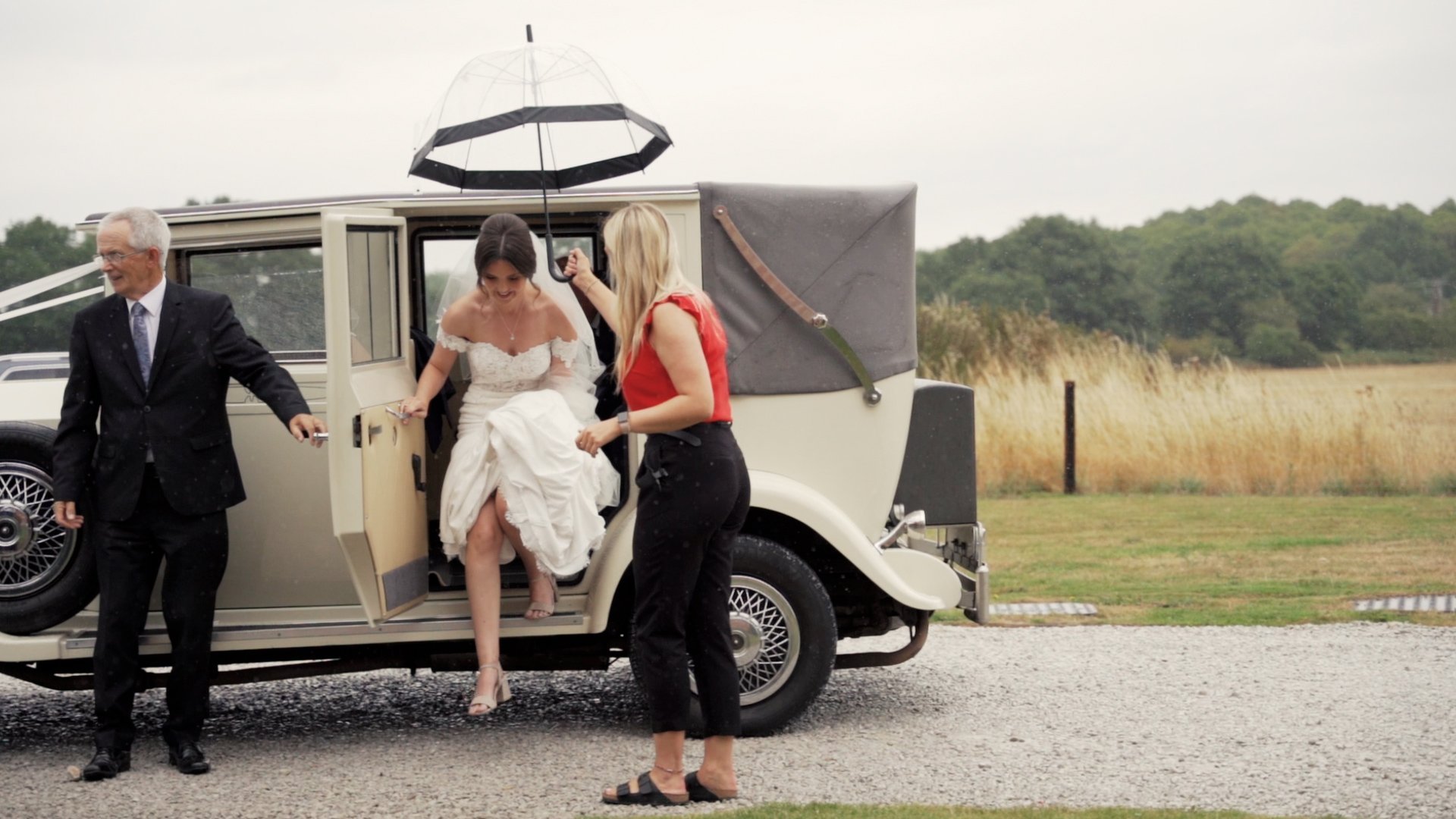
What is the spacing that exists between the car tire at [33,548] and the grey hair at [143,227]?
847 mm

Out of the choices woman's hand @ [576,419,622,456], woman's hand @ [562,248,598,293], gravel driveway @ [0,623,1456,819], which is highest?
woman's hand @ [562,248,598,293]

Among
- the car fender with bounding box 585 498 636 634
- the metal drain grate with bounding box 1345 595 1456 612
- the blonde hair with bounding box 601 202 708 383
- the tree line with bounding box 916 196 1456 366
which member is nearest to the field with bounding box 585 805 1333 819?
the car fender with bounding box 585 498 636 634

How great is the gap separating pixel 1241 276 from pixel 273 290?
36.3m

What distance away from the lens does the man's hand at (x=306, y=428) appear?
570 centimetres

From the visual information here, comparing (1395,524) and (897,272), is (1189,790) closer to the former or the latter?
(897,272)

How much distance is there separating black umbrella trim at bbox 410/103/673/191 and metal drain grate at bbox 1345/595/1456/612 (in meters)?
4.75

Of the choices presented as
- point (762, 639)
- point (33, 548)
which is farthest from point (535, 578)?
point (33, 548)

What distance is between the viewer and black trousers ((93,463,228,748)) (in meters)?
5.92

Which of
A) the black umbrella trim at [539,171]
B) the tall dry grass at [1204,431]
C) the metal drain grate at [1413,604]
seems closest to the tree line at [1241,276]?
the tall dry grass at [1204,431]

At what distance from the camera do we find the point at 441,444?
709 cm

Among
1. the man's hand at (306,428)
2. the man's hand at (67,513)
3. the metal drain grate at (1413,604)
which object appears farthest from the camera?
the metal drain grate at (1413,604)

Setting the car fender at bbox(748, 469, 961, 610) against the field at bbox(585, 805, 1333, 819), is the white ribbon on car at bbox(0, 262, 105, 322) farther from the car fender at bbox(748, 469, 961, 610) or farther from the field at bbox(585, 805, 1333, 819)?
the field at bbox(585, 805, 1333, 819)

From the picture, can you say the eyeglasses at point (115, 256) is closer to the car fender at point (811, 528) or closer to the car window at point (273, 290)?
the car window at point (273, 290)

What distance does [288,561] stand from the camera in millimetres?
6375
